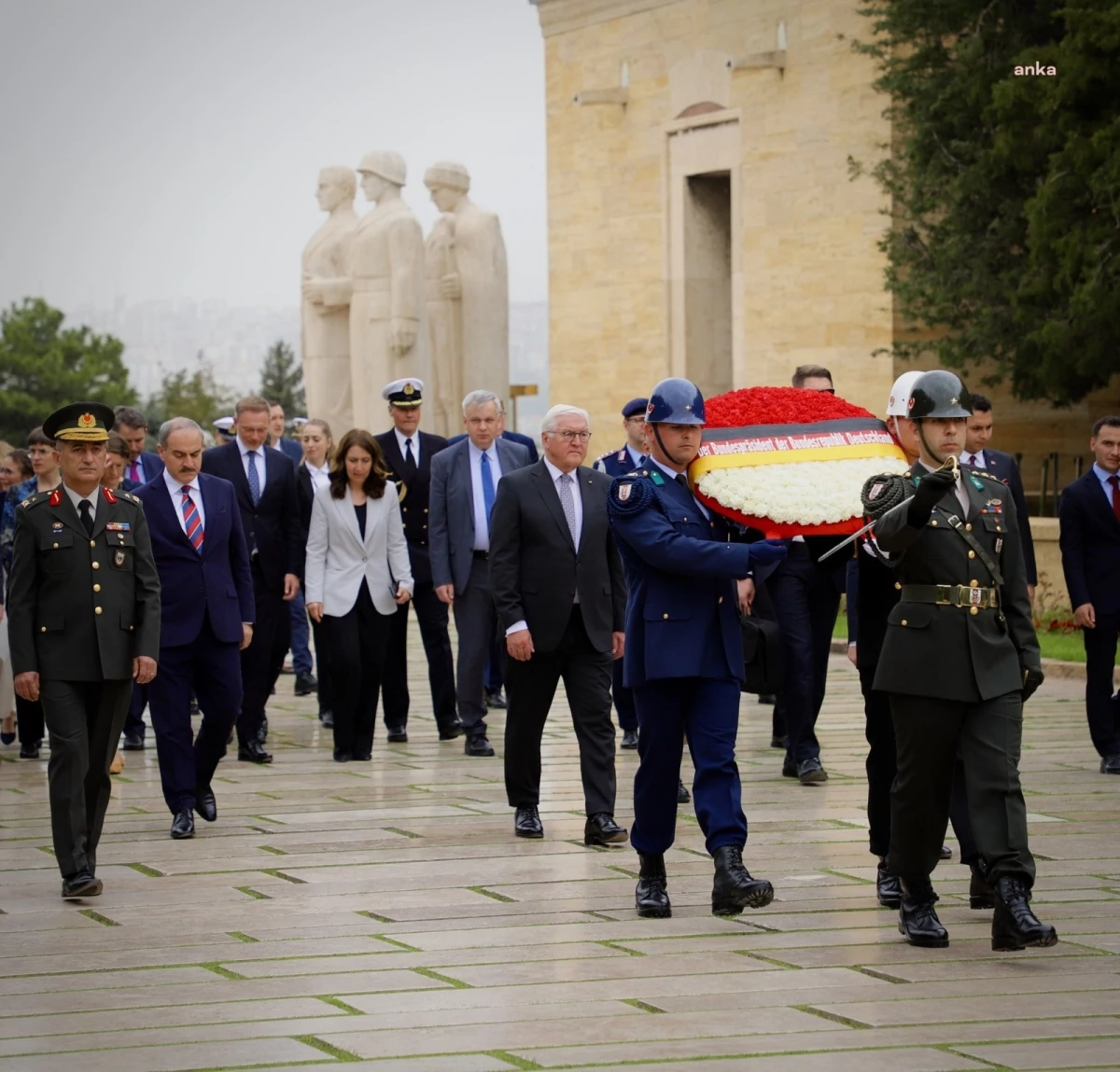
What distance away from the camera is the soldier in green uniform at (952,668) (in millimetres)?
6605

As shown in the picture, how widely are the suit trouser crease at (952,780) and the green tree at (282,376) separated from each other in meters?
63.7

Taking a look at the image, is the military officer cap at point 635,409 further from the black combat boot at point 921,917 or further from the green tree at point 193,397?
the green tree at point 193,397

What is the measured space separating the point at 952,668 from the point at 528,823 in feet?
9.42

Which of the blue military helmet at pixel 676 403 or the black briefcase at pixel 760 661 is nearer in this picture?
the blue military helmet at pixel 676 403

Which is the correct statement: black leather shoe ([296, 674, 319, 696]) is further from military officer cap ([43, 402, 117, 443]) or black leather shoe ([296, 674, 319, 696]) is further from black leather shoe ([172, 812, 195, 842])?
military officer cap ([43, 402, 117, 443])

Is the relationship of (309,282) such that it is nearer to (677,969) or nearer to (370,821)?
(370,821)

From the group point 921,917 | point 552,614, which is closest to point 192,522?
point 552,614

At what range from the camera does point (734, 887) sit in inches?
279

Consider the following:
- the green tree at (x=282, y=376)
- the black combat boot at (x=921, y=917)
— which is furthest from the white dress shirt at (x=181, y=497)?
the green tree at (x=282, y=376)

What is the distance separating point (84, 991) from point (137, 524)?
261cm

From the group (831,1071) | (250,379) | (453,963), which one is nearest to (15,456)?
(453,963)

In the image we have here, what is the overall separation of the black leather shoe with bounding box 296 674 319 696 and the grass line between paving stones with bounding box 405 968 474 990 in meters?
9.43

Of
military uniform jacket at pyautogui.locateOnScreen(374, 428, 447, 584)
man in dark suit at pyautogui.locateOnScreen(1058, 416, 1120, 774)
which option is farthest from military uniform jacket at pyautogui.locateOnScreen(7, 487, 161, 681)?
man in dark suit at pyautogui.locateOnScreen(1058, 416, 1120, 774)

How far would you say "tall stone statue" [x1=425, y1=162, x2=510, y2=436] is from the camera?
27.5m
